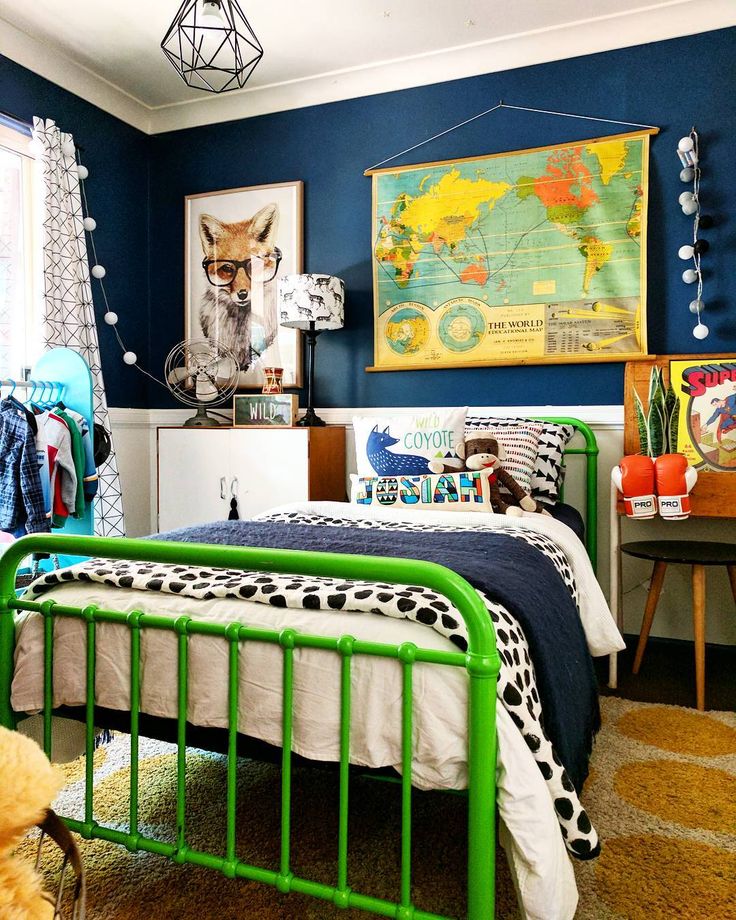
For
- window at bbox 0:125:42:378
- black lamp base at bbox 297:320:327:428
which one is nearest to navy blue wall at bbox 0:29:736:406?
black lamp base at bbox 297:320:327:428

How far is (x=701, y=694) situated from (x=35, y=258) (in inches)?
131

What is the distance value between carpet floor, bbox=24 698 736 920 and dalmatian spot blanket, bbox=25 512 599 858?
1.16ft

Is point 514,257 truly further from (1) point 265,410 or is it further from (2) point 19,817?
(2) point 19,817

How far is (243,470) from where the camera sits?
11.3 feet

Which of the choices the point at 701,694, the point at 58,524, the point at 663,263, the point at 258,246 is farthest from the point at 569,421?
the point at 58,524

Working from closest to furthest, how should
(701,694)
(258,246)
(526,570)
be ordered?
(526,570), (701,694), (258,246)

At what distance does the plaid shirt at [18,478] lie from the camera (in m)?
2.69

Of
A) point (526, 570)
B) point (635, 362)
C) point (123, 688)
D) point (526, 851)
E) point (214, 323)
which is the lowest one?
point (526, 851)

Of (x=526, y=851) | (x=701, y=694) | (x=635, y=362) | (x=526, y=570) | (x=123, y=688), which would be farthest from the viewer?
(x=635, y=362)

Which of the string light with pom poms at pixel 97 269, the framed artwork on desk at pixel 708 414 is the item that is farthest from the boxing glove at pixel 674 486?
the string light with pom poms at pixel 97 269

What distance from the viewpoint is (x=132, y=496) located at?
13.0 feet

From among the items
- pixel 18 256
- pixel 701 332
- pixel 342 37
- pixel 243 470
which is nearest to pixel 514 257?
pixel 701 332

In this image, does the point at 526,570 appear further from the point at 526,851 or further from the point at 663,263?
the point at 663,263

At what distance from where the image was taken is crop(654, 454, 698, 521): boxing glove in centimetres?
254
